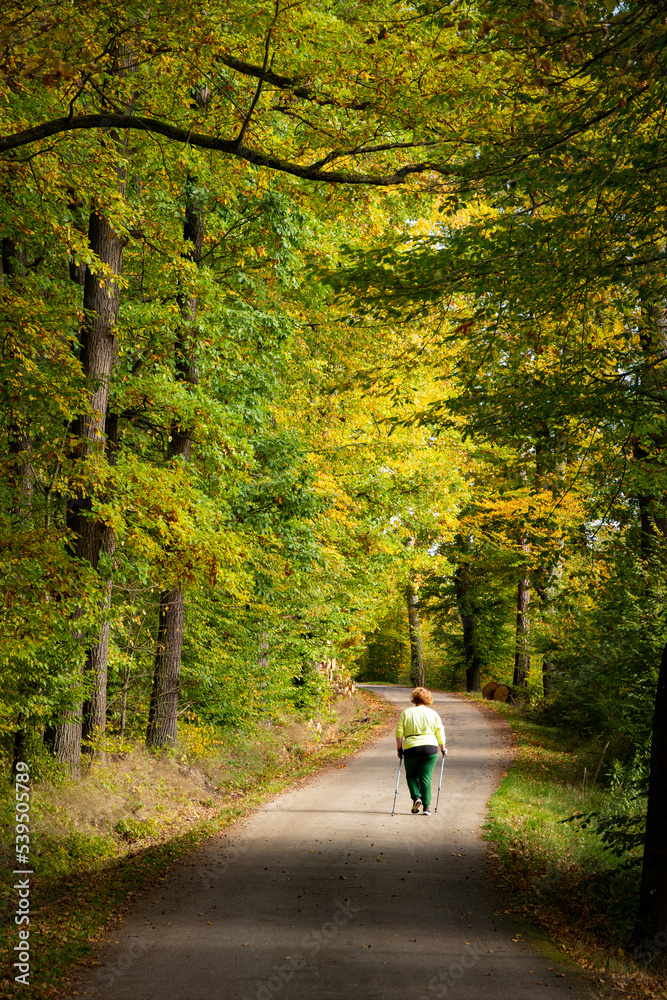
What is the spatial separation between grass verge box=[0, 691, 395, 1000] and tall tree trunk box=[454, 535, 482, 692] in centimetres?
2224

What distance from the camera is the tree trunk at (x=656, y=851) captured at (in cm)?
631

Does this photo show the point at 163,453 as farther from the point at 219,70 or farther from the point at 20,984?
the point at 20,984

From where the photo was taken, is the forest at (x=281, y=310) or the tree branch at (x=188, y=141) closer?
the forest at (x=281, y=310)

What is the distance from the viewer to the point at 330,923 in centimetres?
667

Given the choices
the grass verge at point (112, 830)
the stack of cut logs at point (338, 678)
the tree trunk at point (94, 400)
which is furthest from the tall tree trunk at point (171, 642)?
the stack of cut logs at point (338, 678)

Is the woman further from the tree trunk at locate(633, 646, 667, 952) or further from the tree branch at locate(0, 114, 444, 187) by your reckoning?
the tree branch at locate(0, 114, 444, 187)

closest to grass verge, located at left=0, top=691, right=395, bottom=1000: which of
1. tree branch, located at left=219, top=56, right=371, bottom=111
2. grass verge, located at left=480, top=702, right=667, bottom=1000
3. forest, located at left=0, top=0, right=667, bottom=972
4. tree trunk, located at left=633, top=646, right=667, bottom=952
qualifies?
forest, located at left=0, top=0, right=667, bottom=972

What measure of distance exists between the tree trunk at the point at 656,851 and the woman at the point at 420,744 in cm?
411

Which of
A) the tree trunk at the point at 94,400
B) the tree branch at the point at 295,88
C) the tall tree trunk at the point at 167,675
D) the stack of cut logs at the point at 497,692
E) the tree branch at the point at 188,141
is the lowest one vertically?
the stack of cut logs at the point at 497,692

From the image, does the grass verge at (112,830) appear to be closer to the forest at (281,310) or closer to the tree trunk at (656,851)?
the forest at (281,310)

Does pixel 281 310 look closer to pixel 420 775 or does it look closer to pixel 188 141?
pixel 188 141

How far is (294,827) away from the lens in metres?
10.6

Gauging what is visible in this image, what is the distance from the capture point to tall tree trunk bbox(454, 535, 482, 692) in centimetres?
3738

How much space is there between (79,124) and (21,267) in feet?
18.2
